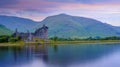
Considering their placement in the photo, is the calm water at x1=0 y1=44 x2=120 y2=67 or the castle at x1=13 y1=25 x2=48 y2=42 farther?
the castle at x1=13 y1=25 x2=48 y2=42

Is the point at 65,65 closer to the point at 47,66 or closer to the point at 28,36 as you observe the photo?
the point at 47,66

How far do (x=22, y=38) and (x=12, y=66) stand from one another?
67412 millimetres

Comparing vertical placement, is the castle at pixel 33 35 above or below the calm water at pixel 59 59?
above

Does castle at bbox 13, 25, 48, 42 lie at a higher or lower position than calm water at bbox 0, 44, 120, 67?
higher

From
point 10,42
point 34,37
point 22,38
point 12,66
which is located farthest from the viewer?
point 34,37

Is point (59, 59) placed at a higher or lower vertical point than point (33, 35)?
lower

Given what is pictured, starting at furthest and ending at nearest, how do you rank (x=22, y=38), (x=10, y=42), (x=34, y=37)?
(x=34, y=37) < (x=22, y=38) < (x=10, y=42)

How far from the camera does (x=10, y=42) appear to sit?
8444cm

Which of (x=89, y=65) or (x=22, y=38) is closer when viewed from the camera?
(x=89, y=65)

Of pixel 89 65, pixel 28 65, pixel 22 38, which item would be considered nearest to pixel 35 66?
pixel 28 65

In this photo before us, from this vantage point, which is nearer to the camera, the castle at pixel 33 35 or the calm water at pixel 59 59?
the calm water at pixel 59 59

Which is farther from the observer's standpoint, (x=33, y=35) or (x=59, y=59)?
(x=33, y=35)

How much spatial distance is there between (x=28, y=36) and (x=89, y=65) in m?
71.2

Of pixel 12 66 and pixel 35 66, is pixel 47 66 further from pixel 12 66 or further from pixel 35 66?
pixel 12 66
